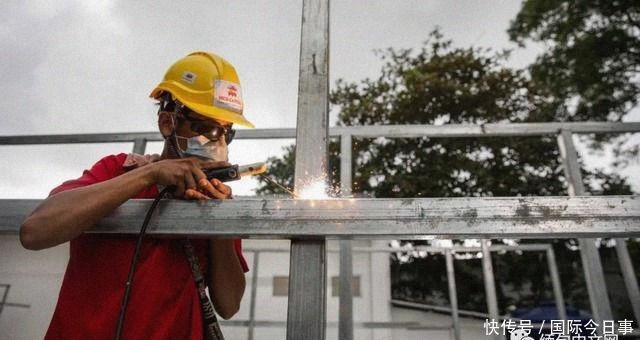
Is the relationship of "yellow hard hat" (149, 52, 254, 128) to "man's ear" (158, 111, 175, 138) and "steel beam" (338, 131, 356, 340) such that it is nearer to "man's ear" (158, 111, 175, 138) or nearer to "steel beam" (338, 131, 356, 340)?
"man's ear" (158, 111, 175, 138)

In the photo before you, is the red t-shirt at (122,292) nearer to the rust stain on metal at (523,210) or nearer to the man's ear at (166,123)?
the man's ear at (166,123)

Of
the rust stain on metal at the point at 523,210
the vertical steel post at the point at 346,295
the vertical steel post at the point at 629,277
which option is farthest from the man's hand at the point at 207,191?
the vertical steel post at the point at 629,277

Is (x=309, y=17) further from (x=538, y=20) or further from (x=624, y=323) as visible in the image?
(x=538, y=20)

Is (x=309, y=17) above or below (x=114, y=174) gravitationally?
above

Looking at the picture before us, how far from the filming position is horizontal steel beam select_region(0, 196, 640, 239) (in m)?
0.98

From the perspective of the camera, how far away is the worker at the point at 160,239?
3.66ft

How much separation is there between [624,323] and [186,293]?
3.46 metres

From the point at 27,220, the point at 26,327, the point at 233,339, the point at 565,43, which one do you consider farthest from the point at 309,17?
the point at 565,43

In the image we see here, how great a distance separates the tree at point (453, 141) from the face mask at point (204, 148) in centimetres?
1017

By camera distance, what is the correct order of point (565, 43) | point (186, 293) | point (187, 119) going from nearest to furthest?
point (186, 293) → point (187, 119) → point (565, 43)

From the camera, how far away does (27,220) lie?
111 centimetres

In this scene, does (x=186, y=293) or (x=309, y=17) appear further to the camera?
(x=186, y=293)

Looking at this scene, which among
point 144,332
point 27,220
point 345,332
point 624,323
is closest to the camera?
point 27,220

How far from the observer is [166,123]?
5.30 feet
